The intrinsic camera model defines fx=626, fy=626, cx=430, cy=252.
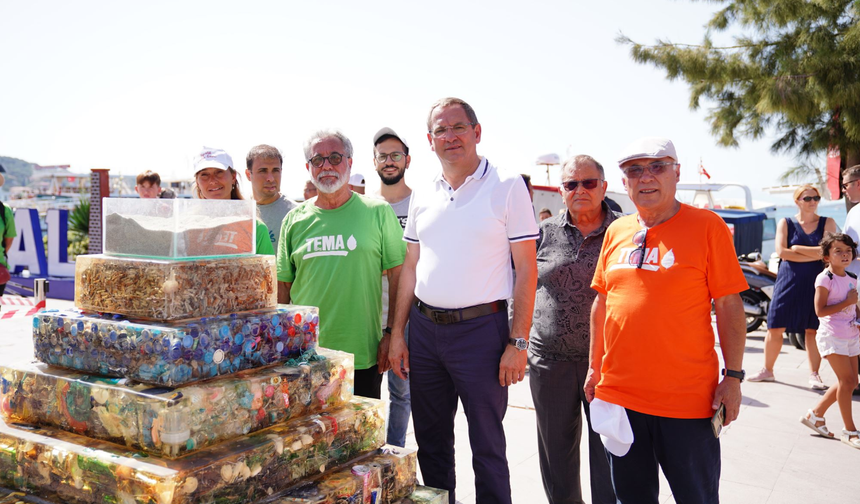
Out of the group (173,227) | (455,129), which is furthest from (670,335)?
(173,227)

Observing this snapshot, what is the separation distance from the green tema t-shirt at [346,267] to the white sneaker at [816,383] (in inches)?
196

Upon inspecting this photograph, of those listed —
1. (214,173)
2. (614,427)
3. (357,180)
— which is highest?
(357,180)

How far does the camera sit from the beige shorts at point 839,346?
15.0 ft

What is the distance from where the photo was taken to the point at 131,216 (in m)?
1.68

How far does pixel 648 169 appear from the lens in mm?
2357

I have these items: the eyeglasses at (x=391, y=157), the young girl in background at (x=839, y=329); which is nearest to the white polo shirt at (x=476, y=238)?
the eyeglasses at (x=391, y=157)

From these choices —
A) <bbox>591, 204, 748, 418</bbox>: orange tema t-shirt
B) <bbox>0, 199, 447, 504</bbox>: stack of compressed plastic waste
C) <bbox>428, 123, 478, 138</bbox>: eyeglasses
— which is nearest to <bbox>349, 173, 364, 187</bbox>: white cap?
<bbox>428, 123, 478, 138</bbox>: eyeglasses

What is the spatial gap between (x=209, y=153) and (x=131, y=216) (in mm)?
1688

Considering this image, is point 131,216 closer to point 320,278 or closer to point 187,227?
point 187,227

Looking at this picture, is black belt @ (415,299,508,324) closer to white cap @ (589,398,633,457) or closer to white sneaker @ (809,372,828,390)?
white cap @ (589,398,633,457)

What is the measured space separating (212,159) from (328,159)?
78cm

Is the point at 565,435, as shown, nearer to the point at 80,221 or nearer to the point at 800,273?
the point at 800,273

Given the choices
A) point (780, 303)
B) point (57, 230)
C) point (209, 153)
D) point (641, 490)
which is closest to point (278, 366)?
point (641, 490)

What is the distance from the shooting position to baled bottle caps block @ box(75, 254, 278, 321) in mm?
1562
